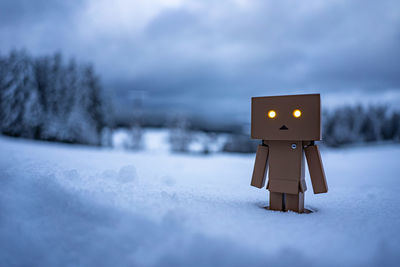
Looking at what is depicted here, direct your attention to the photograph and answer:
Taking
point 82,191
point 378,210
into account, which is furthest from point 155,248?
point 378,210

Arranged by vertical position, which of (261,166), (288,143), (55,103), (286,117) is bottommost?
(261,166)

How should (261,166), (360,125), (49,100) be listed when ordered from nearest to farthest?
(261,166) < (49,100) < (360,125)

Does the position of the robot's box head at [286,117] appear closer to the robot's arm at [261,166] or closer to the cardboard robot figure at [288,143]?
the cardboard robot figure at [288,143]

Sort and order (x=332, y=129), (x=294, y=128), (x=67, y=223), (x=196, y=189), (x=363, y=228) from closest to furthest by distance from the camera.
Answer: (x=67, y=223) < (x=363, y=228) < (x=294, y=128) < (x=196, y=189) < (x=332, y=129)

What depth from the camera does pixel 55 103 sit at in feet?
41.8

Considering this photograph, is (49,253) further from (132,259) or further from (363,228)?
(363,228)

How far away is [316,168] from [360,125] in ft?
75.1

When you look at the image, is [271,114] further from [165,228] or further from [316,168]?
[165,228]

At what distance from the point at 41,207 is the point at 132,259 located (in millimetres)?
1370

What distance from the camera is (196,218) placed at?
2826 millimetres

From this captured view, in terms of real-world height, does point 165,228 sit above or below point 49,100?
below

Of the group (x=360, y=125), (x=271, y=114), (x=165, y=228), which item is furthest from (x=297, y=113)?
(x=360, y=125)

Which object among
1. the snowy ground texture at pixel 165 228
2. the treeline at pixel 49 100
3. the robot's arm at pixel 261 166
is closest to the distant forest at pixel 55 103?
the treeline at pixel 49 100

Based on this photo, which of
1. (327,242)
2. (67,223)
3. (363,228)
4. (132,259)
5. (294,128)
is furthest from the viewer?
(294,128)
